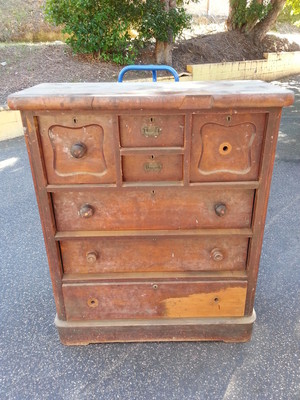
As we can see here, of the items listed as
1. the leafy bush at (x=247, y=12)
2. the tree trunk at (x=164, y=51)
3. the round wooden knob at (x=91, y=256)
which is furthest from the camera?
the leafy bush at (x=247, y=12)

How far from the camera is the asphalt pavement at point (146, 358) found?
1.64 m

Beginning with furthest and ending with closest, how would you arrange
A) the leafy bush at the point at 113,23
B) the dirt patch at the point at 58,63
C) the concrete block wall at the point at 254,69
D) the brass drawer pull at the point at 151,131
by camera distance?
the concrete block wall at the point at 254,69 < the leafy bush at the point at 113,23 < the dirt patch at the point at 58,63 < the brass drawer pull at the point at 151,131

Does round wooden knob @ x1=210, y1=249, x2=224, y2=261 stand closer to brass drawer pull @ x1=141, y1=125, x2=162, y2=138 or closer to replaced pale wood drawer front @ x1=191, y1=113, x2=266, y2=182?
replaced pale wood drawer front @ x1=191, y1=113, x2=266, y2=182

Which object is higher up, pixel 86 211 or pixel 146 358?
pixel 86 211

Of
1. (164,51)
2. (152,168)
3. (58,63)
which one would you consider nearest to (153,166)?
(152,168)

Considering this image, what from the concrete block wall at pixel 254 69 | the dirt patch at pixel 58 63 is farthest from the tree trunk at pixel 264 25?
the dirt patch at pixel 58 63

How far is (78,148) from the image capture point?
1.41m

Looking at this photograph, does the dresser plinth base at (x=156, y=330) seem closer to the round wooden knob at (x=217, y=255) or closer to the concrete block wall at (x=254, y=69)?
the round wooden knob at (x=217, y=255)

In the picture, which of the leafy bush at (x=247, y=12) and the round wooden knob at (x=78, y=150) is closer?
the round wooden knob at (x=78, y=150)

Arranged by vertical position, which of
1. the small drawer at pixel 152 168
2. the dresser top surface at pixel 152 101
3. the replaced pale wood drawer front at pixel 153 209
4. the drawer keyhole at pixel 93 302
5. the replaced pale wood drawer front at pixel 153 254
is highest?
the dresser top surface at pixel 152 101

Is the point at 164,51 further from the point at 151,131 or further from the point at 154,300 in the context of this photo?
the point at 154,300

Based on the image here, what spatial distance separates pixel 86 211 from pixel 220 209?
2.09ft

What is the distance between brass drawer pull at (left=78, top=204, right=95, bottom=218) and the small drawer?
0.22 metres

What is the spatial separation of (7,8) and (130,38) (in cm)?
578
